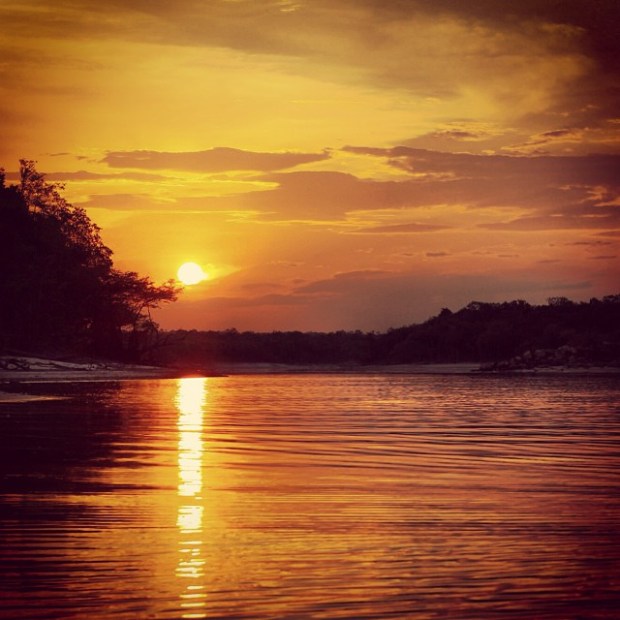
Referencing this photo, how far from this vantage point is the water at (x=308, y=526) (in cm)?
757

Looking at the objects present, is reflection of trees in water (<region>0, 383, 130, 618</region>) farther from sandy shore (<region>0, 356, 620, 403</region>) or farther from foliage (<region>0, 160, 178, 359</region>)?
foliage (<region>0, 160, 178, 359</region>)

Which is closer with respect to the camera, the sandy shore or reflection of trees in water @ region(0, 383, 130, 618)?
reflection of trees in water @ region(0, 383, 130, 618)

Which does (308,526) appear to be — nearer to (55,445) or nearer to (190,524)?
(190,524)

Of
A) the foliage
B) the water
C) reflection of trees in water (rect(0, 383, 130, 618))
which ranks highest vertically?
the foliage

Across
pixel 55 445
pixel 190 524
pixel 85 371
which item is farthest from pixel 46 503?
pixel 85 371

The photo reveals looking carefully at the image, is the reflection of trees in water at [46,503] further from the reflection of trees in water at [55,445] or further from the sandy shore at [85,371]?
the sandy shore at [85,371]

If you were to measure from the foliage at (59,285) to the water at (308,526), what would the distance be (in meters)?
53.4

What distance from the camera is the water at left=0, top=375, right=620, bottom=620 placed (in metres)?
7.57

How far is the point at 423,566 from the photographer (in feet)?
28.3

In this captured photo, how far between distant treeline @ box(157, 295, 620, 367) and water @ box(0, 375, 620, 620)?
260 feet

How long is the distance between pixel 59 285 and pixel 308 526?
6943 centimetres

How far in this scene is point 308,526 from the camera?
1062 centimetres

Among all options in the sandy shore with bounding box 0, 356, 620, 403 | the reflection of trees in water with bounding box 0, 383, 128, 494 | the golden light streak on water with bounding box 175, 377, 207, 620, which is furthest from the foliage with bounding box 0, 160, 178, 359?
the golden light streak on water with bounding box 175, 377, 207, 620

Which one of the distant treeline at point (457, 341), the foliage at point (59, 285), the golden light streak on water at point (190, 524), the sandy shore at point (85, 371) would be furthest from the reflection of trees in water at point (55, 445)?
the distant treeline at point (457, 341)
